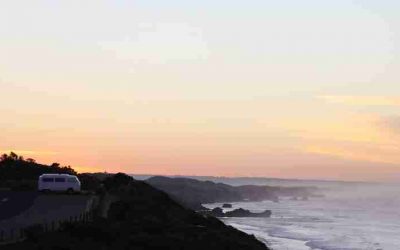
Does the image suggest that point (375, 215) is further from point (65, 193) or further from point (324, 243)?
point (65, 193)

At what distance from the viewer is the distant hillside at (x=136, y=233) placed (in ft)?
88.6

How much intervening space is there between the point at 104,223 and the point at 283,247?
2773 centimetres

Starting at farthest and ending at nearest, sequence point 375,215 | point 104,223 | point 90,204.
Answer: point 375,215
point 90,204
point 104,223

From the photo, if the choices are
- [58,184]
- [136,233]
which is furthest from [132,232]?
[58,184]

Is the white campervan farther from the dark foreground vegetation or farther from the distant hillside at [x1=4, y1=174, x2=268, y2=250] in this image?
the distant hillside at [x1=4, y1=174, x2=268, y2=250]

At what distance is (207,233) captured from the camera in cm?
3584

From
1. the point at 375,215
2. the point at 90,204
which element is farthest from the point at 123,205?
the point at 375,215

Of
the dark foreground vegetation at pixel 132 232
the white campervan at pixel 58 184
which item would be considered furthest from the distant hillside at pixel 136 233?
the white campervan at pixel 58 184

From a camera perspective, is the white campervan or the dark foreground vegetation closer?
the dark foreground vegetation

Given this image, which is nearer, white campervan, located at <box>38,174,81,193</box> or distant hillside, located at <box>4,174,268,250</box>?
distant hillside, located at <box>4,174,268,250</box>

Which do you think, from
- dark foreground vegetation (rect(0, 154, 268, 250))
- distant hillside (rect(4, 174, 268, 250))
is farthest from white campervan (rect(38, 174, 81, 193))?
distant hillside (rect(4, 174, 268, 250))

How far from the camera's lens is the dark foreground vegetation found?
27.1 m

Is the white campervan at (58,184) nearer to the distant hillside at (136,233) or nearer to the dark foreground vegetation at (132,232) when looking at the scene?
the dark foreground vegetation at (132,232)

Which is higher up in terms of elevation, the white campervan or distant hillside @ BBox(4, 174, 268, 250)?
the white campervan
